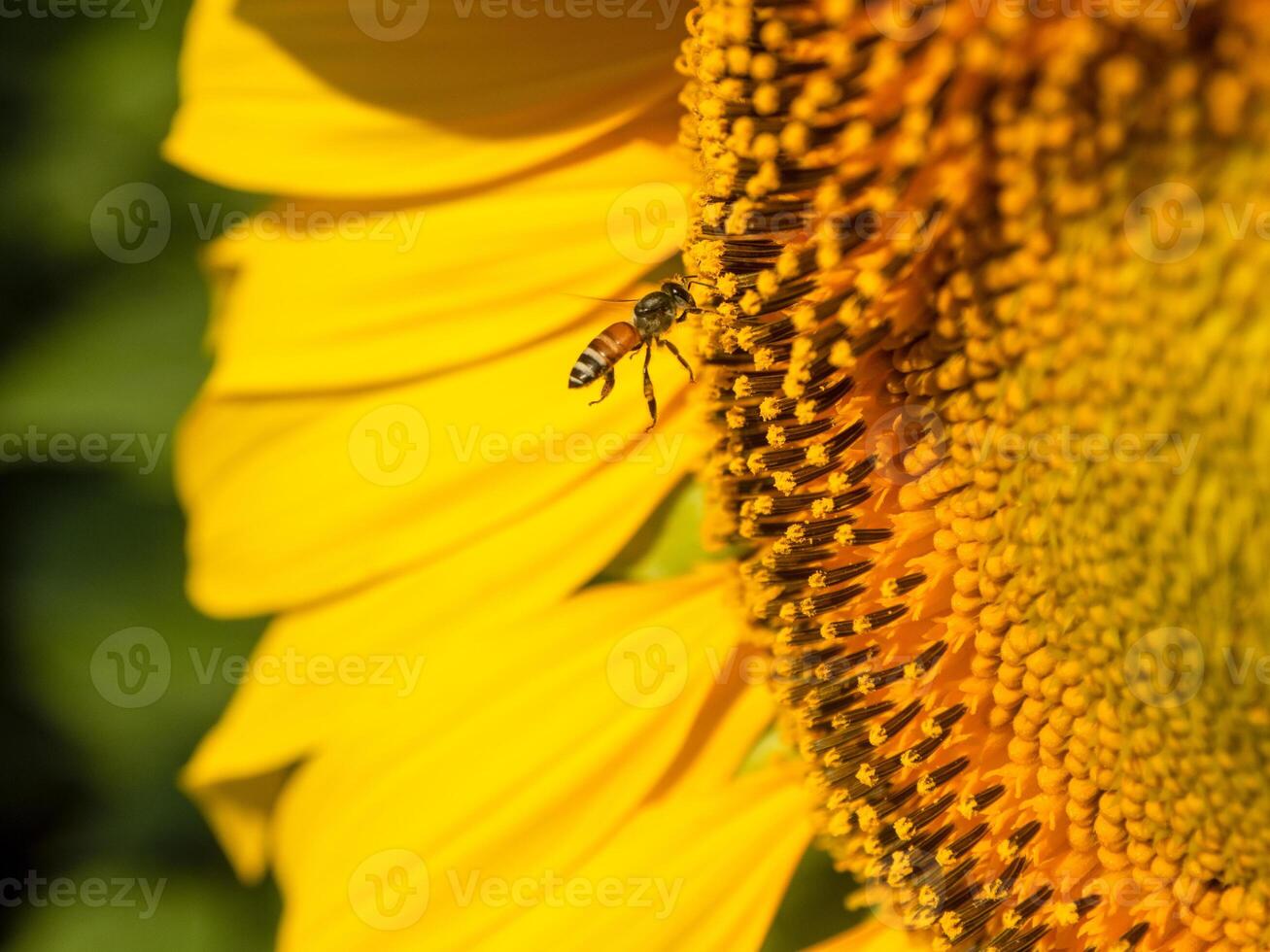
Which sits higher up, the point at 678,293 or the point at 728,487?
the point at 678,293

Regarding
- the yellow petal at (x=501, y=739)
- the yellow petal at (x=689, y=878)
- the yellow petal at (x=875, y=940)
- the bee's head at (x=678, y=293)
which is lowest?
the yellow petal at (x=875, y=940)

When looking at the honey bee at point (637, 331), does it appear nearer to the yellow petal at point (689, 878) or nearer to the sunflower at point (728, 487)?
the sunflower at point (728, 487)

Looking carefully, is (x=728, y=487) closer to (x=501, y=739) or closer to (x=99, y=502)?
(x=501, y=739)

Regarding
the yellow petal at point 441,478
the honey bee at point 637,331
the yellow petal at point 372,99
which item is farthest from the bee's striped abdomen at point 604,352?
the yellow petal at point 372,99

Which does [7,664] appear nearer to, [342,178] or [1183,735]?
[342,178]

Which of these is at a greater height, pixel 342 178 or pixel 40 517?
pixel 342 178

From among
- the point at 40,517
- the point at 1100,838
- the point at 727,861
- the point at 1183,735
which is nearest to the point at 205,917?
the point at 40,517

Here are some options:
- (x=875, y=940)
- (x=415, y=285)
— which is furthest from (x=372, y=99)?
(x=875, y=940)
